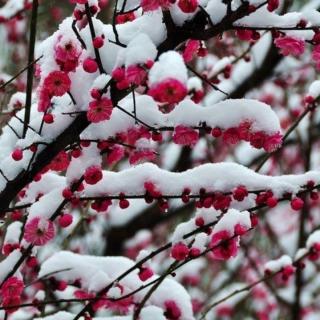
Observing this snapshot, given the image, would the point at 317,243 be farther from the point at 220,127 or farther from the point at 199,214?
the point at 220,127

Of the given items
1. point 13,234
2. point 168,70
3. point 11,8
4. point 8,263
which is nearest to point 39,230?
point 8,263

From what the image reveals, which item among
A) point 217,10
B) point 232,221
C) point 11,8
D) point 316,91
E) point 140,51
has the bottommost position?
point 232,221

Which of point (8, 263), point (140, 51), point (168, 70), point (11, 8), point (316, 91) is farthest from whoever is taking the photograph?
point (11, 8)

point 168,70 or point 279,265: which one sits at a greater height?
point 279,265

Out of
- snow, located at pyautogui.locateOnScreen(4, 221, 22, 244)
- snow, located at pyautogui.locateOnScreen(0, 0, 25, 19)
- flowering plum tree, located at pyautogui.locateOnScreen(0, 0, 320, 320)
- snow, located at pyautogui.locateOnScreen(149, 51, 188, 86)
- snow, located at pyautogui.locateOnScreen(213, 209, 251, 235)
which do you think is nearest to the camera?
snow, located at pyautogui.locateOnScreen(149, 51, 188, 86)

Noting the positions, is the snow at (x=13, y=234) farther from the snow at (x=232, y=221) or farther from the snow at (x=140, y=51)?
the snow at (x=140, y=51)

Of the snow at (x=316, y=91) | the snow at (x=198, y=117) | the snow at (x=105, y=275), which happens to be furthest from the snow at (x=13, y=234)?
the snow at (x=316, y=91)

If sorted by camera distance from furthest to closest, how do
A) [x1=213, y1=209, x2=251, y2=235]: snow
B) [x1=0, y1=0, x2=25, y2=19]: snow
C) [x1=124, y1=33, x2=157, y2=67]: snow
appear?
[x1=0, y1=0, x2=25, y2=19]: snow < [x1=213, y1=209, x2=251, y2=235]: snow < [x1=124, y1=33, x2=157, y2=67]: snow

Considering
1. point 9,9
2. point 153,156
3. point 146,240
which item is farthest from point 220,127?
point 146,240

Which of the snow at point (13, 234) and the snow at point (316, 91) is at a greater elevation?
A: the snow at point (316, 91)

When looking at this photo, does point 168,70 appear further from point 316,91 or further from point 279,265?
point 279,265

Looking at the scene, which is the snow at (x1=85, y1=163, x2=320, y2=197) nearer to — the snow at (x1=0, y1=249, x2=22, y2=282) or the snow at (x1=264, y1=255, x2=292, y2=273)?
the snow at (x1=0, y1=249, x2=22, y2=282)

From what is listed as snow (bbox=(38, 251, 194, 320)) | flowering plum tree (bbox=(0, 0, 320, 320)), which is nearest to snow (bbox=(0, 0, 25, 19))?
A: flowering plum tree (bbox=(0, 0, 320, 320))

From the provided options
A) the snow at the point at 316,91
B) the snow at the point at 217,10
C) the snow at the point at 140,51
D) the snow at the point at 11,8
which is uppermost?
the snow at the point at 11,8
